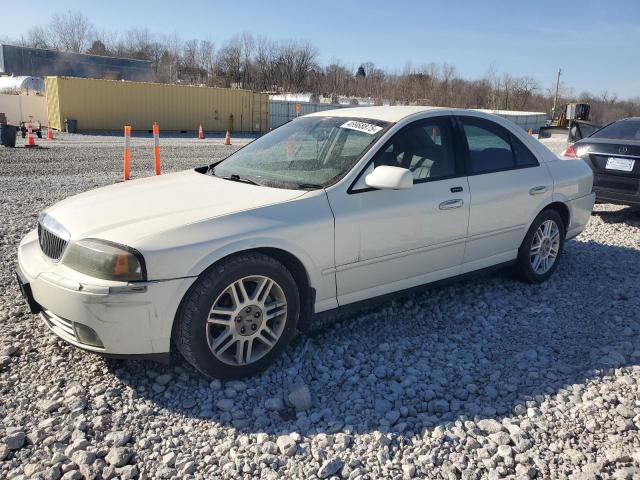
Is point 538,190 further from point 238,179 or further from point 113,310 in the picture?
point 113,310

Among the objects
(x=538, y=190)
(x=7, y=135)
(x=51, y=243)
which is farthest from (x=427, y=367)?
(x=7, y=135)

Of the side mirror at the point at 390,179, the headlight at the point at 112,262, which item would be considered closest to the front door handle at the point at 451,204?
the side mirror at the point at 390,179

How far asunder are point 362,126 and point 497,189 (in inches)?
49.9

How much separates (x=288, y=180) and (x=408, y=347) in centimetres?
140

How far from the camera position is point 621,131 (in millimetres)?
8031

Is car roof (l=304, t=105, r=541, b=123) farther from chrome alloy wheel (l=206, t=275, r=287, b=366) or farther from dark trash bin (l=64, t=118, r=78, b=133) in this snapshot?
dark trash bin (l=64, t=118, r=78, b=133)

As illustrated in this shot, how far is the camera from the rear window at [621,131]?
25.8ft

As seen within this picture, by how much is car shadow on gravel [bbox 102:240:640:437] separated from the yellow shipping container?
26.5m

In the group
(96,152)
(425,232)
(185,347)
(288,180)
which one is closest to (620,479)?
(425,232)

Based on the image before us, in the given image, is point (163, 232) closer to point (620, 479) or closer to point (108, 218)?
point (108, 218)

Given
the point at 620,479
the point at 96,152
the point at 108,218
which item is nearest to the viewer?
the point at 620,479

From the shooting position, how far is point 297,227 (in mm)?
3307

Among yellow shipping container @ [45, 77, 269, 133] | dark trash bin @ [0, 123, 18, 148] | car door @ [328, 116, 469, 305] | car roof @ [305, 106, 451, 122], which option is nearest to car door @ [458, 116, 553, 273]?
car door @ [328, 116, 469, 305]

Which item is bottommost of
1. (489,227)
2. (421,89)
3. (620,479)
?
(620,479)
